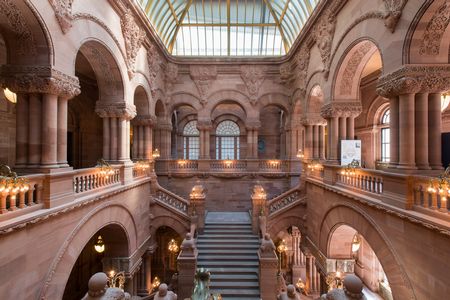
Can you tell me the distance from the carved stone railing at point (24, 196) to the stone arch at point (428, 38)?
9.35 m

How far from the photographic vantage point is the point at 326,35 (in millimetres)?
11812

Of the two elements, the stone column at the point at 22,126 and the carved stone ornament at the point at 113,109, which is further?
the carved stone ornament at the point at 113,109

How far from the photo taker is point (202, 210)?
14.4 meters

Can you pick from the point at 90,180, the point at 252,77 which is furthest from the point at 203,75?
the point at 90,180

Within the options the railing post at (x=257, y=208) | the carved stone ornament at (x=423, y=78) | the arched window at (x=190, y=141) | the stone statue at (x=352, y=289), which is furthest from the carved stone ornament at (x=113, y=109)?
the arched window at (x=190, y=141)

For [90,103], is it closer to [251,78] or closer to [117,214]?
[117,214]

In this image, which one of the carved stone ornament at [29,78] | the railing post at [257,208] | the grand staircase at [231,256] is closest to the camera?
the carved stone ornament at [29,78]

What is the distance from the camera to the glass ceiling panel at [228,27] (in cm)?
1756

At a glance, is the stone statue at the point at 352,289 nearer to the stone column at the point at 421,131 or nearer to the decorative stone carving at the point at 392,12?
the stone column at the point at 421,131

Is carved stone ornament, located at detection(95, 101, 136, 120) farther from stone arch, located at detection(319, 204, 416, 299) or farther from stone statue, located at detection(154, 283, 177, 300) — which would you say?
stone arch, located at detection(319, 204, 416, 299)

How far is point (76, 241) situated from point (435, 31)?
35.6ft

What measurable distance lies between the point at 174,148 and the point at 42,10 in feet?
58.9

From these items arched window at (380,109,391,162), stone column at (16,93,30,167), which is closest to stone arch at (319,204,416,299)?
arched window at (380,109,391,162)

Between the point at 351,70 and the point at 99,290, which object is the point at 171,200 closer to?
the point at 351,70
